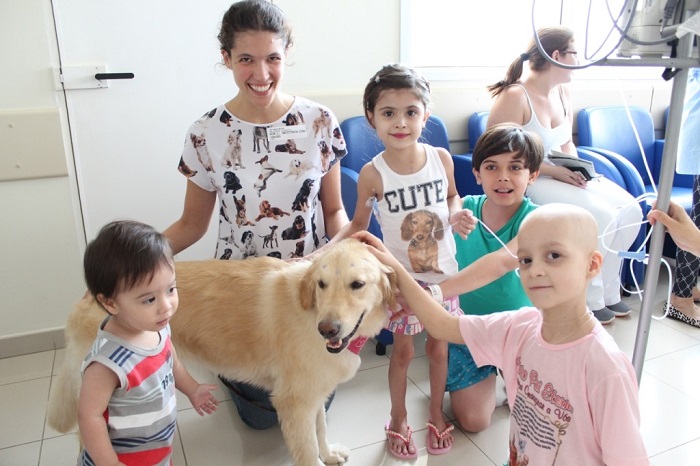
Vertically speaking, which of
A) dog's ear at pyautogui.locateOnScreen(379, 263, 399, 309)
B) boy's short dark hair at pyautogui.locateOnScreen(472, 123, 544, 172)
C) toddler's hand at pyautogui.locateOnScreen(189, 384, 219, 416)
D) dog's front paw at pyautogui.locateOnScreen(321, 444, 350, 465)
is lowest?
dog's front paw at pyautogui.locateOnScreen(321, 444, 350, 465)

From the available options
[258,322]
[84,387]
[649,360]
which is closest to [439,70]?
[649,360]

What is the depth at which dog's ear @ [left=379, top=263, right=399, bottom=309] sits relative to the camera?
1417mm

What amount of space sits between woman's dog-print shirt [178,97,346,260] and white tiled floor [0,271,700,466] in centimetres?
59

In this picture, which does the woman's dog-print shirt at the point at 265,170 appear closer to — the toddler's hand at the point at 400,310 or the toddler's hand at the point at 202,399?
the toddler's hand at the point at 400,310

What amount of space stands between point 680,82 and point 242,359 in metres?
1.45

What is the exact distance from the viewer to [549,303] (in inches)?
39.9

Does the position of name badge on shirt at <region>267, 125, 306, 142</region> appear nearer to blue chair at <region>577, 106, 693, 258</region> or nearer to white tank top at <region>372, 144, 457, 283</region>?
white tank top at <region>372, 144, 457, 283</region>

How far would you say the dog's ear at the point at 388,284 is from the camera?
142cm

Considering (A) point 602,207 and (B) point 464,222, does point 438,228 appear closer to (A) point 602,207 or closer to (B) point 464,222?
(B) point 464,222

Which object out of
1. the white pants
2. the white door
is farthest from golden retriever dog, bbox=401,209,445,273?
the white door

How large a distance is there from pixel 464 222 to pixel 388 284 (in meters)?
0.39

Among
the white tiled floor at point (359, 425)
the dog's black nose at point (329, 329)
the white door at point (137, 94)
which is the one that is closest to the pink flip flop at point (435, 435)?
the white tiled floor at point (359, 425)

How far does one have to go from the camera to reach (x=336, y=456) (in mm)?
1808

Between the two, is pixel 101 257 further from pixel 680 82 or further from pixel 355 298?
pixel 680 82
